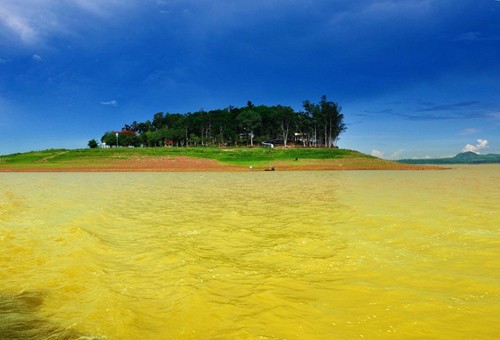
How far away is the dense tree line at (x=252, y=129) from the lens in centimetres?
11288

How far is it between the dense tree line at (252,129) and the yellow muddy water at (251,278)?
103m

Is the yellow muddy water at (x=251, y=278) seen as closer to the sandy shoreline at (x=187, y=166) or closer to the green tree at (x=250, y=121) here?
the sandy shoreline at (x=187, y=166)

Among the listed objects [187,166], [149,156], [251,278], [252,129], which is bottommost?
[251,278]

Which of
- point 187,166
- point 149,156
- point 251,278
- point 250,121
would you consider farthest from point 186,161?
point 251,278

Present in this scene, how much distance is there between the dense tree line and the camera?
11288cm

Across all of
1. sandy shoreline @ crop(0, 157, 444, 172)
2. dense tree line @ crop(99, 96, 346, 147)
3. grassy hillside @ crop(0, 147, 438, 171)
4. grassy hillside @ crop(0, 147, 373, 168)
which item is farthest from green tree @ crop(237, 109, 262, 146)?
sandy shoreline @ crop(0, 157, 444, 172)

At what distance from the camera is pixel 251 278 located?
5.70 meters

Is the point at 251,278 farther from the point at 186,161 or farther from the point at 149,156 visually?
the point at 149,156

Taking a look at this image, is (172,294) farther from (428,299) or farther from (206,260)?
(428,299)

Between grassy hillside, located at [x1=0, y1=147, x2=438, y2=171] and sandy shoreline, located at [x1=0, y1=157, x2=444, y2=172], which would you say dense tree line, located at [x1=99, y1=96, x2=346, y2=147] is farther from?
sandy shoreline, located at [x1=0, y1=157, x2=444, y2=172]

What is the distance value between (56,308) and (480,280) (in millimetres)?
6417

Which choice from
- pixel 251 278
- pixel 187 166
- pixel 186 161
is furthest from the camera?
pixel 186 161

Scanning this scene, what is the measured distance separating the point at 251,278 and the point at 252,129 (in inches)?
4527

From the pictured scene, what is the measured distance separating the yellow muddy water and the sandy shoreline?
159 ft
